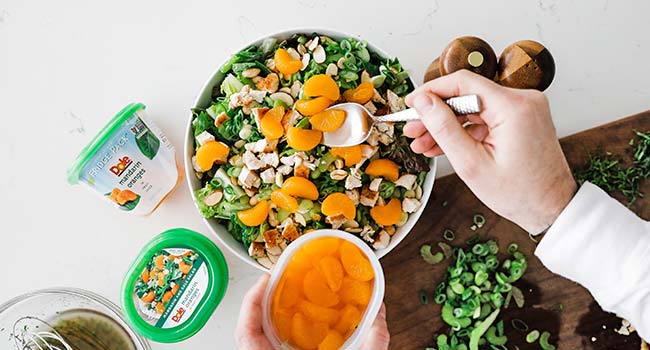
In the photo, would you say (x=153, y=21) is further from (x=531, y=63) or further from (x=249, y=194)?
(x=531, y=63)

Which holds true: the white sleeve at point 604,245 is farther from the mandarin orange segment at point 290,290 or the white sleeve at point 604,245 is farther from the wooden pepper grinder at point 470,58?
the mandarin orange segment at point 290,290

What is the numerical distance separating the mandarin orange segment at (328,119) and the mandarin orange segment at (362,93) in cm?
3

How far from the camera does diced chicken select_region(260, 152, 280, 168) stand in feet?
3.81

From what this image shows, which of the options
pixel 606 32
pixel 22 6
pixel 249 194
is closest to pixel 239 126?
pixel 249 194

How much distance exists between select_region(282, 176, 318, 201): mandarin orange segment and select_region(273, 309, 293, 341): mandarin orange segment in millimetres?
209

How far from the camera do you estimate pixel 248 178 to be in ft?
3.81

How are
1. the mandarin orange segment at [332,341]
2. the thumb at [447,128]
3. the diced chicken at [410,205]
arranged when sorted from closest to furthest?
the thumb at [447,128] < the mandarin orange segment at [332,341] < the diced chicken at [410,205]

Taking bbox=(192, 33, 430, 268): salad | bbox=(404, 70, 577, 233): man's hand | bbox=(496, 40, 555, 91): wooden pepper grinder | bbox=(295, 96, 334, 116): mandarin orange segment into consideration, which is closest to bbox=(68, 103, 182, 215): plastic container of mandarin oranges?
bbox=(192, 33, 430, 268): salad

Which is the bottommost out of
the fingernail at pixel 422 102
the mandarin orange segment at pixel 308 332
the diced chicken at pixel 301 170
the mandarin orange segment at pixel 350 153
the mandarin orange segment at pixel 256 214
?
the mandarin orange segment at pixel 308 332

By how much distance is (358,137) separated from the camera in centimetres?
114

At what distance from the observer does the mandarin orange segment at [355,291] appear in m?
1.11

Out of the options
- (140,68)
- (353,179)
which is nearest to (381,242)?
(353,179)

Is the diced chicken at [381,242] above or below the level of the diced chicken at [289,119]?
below

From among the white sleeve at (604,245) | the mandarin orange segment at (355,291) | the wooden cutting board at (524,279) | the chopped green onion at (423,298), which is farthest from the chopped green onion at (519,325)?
the mandarin orange segment at (355,291)
